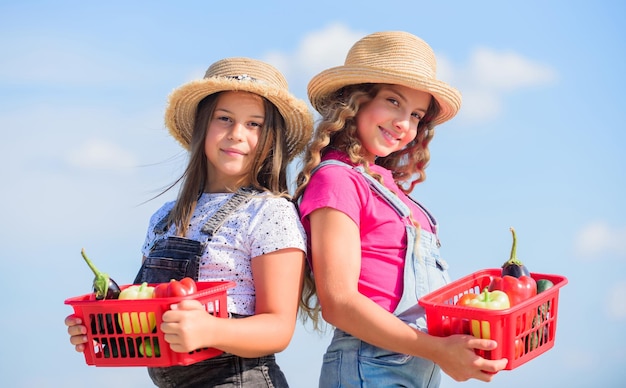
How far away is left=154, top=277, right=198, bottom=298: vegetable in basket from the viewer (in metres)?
3.71

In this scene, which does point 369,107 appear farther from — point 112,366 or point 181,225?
point 112,366

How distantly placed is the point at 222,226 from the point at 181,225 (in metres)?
Answer: 0.30

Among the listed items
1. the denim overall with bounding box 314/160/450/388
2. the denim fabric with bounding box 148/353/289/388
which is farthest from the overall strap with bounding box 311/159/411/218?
the denim fabric with bounding box 148/353/289/388

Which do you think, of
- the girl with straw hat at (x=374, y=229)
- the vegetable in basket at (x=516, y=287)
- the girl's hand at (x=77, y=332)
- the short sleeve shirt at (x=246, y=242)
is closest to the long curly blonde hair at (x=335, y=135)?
the girl with straw hat at (x=374, y=229)

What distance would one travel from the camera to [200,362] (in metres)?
4.08

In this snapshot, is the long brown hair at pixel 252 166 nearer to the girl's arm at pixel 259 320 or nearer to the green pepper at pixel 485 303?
the girl's arm at pixel 259 320

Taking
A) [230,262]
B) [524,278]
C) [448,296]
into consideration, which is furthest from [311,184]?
[524,278]

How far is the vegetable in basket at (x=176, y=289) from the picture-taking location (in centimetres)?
371

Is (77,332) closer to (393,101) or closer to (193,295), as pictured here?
(193,295)

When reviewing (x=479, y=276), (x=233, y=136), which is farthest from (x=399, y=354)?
(x=233, y=136)

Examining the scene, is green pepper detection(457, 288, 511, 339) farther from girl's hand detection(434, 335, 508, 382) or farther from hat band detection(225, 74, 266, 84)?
hat band detection(225, 74, 266, 84)

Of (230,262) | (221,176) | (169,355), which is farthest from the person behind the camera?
(221,176)

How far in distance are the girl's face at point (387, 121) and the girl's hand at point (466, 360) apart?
128cm

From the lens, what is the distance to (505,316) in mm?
3818
